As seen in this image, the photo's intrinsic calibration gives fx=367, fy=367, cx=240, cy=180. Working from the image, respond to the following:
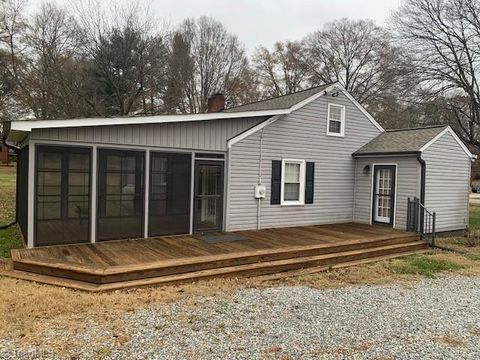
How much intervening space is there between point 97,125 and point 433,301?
21.5 ft

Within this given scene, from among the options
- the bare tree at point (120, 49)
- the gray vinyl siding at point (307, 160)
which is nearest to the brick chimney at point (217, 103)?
the gray vinyl siding at point (307, 160)

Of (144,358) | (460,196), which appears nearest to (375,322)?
(144,358)

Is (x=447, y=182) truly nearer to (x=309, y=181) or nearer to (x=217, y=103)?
(x=309, y=181)

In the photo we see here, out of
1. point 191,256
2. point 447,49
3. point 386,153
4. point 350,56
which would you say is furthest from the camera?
point 350,56

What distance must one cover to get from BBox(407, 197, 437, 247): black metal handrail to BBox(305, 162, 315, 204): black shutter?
2.67 m

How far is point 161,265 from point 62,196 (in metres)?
2.69

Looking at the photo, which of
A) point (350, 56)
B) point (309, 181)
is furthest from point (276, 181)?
point (350, 56)

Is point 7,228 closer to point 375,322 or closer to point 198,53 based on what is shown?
point 375,322

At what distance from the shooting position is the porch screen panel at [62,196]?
6836 mm

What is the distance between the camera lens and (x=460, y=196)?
1156cm

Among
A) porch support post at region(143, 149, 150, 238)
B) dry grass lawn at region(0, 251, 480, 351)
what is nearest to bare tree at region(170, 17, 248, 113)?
porch support post at region(143, 149, 150, 238)

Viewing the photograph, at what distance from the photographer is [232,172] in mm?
9164

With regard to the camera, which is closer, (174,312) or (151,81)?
(174,312)

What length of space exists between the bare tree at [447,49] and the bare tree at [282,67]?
39.5ft
